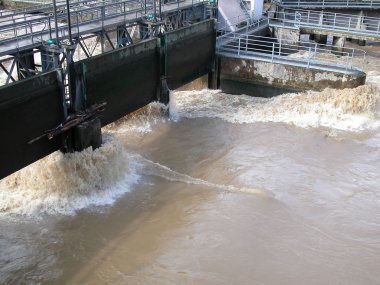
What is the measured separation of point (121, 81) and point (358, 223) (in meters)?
8.12

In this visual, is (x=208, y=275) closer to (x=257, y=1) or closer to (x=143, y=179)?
(x=143, y=179)

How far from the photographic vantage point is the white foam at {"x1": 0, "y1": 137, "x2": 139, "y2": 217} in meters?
11.4

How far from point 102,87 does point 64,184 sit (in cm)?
346

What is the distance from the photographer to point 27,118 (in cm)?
1115

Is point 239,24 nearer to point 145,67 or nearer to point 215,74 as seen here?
point 215,74

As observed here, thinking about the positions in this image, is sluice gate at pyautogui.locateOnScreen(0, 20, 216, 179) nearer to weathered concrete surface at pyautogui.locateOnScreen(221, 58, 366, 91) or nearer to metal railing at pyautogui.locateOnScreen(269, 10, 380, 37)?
weathered concrete surface at pyautogui.locateOnScreen(221, 58, 366, 91)

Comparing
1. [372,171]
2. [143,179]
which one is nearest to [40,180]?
[143,179]

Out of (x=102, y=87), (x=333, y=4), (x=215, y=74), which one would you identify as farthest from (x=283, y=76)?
(x=333, y=4)

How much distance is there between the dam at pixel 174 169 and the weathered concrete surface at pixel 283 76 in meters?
0.06

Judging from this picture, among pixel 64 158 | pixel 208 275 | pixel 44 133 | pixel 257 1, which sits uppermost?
pixel 257 1

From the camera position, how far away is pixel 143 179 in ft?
42.4

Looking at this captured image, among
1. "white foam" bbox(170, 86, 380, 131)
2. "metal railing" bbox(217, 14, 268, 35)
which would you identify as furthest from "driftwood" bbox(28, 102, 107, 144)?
"metal railing" bbox(217, 14, 268, 35)

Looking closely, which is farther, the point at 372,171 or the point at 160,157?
the point at 160,157

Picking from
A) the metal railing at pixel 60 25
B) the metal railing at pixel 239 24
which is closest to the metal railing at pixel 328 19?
the metal railing at pixel 239 24
